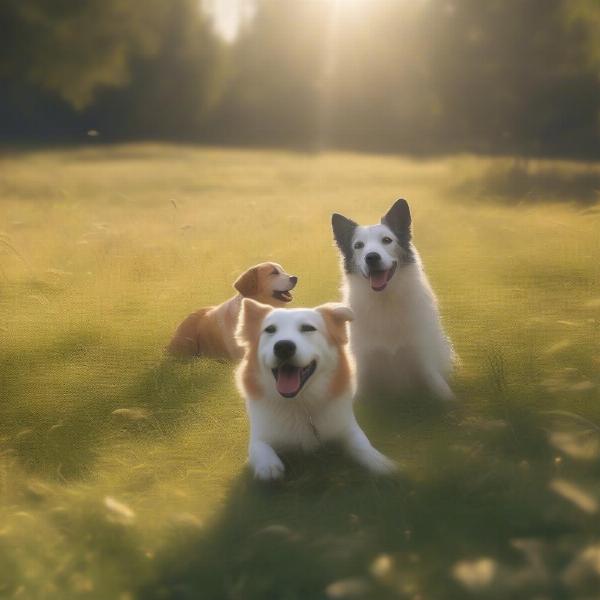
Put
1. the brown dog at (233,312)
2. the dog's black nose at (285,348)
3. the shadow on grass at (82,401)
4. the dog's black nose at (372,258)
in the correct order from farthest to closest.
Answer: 1. the brown dog at (233,312)
2. the dog's black nose at (372,258)
3. the shadow on grass at (82,401)
4. the dog's black nose at (285,348)

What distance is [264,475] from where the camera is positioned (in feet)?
13.6

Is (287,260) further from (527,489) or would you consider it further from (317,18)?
(317,18)

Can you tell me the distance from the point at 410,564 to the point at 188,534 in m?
1.06

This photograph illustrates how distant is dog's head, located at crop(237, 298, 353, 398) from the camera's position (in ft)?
13.4

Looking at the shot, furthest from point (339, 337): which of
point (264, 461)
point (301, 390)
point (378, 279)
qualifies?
point (378, 279)

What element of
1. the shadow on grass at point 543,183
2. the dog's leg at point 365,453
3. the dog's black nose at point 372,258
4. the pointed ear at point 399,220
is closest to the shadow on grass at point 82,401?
the dog's leg at point 365,453

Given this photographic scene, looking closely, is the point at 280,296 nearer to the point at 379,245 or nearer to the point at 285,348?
the point at 379,245

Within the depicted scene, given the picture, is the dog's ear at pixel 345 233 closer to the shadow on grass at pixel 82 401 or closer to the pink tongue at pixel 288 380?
the shadow on grass at pixel 82 401

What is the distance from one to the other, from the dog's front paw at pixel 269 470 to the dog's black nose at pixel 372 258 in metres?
1.80

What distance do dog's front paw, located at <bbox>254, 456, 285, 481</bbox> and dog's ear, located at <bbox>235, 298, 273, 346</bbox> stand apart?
0.68 metres

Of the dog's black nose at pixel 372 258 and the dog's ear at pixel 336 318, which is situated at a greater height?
the dog's black nose at pixel 372 258

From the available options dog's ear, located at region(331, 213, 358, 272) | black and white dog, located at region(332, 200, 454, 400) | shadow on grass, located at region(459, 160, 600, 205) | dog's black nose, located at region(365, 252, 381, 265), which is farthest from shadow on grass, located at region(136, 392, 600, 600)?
shadow on grass, located at region(459, 160, 600, 205)

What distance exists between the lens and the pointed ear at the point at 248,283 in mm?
6578

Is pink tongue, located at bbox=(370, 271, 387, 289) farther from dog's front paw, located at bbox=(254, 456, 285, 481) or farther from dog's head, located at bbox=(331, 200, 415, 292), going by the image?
dog's front paw, located at bbox=(254, 456, 285, 481)
